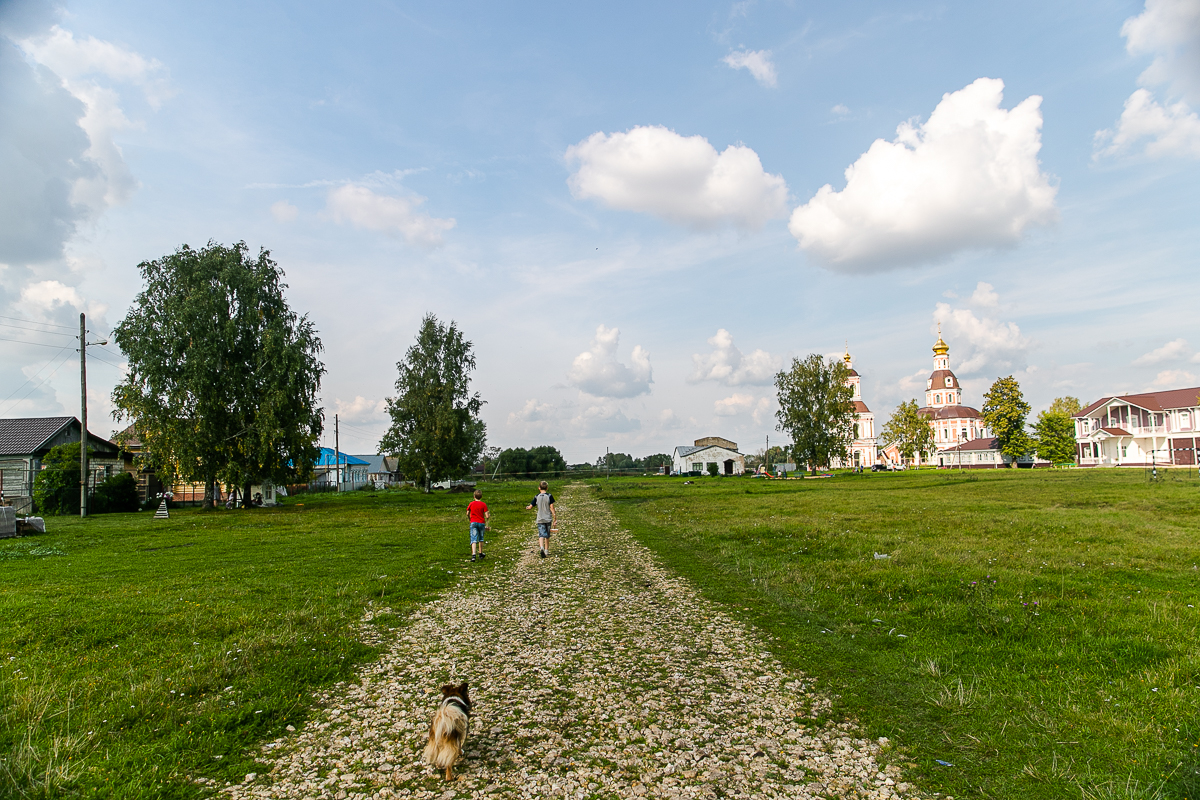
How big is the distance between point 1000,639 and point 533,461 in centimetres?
12820

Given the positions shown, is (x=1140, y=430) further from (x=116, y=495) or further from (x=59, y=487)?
(x=59, y=487)

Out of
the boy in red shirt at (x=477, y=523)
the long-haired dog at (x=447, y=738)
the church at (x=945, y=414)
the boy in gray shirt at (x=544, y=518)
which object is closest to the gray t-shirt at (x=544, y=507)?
the boy in gray shirt at (x=544, y=518)

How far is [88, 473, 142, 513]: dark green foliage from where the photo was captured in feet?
125

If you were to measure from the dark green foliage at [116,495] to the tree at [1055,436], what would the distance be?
108 m

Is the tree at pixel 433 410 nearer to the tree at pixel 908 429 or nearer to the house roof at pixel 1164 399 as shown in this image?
the tree at pixel 908 429

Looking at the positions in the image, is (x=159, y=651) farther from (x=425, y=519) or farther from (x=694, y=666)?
(x=425, y=519)

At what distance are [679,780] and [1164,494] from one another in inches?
1528

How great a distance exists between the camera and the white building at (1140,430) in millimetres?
80188

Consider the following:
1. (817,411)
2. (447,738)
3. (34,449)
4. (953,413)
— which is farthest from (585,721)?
(953,413)

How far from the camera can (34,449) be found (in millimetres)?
38688

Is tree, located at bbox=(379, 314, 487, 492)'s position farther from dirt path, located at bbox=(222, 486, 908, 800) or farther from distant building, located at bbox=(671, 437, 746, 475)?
distant building, located at bbox=(671, 437, 746, 475)

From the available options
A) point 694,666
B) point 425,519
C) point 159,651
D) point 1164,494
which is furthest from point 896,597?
point 1164,494

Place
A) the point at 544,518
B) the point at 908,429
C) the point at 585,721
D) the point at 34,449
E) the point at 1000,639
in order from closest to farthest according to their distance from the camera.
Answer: the point at 585,721 < the point at 1000,639 < the point at 544,518 < the point at 34,449 < the point at 908,429

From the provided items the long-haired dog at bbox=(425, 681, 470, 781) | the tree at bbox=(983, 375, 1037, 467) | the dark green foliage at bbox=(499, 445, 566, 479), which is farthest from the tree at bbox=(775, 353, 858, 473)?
the long-haired dog at bbox=(425, 681, 470, 781)
